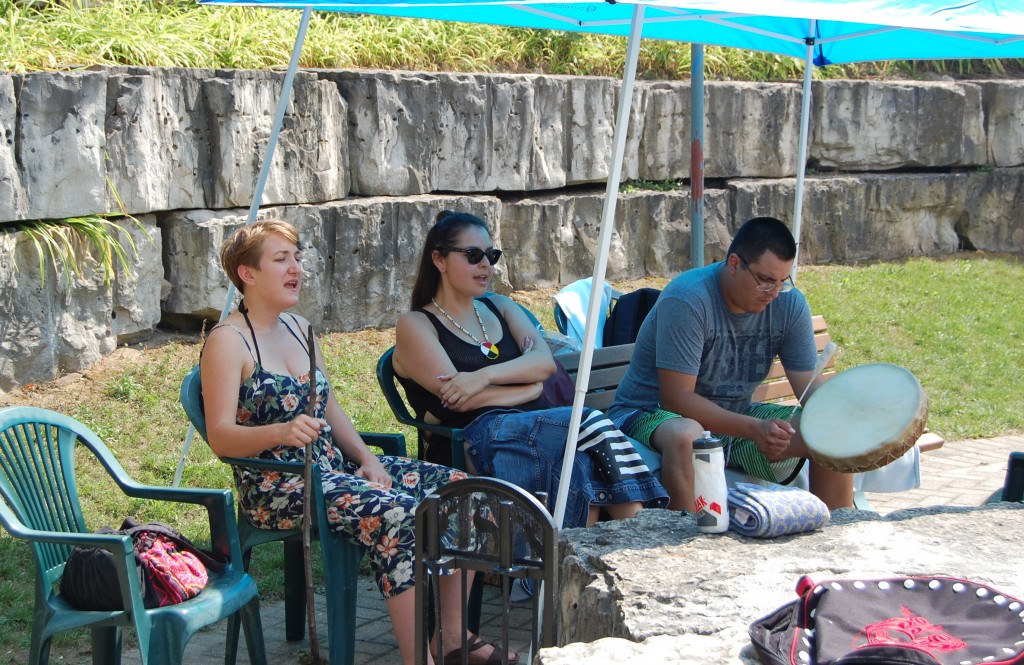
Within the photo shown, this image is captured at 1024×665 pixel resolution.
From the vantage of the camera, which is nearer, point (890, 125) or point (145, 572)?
point (145, 572)

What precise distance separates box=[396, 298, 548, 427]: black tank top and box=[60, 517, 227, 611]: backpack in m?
1.15

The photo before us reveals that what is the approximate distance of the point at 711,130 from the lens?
8.93 m

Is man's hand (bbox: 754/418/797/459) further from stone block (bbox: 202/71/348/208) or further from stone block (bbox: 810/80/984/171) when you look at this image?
stone block (bbox: 810/80/984/171)

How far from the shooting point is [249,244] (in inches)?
143

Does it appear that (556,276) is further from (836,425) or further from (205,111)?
(836,425)

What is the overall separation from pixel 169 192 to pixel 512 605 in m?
3.29

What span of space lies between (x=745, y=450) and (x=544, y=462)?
0.83 m

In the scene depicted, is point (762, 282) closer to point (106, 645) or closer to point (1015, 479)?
Result: point (1015, 479)

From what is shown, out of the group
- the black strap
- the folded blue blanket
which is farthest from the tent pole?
the folded blue blanket

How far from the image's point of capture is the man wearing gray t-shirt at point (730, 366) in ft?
12.7

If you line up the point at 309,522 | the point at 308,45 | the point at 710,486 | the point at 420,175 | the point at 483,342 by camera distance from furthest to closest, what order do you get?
1. the point at 420,175
2. the point at 308,45
3. the point at 483,342
4. the point at 309,522
5. the point at 710,486

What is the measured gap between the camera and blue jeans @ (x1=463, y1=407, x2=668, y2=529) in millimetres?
3713

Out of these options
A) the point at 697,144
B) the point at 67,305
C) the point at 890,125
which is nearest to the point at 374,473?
the point at 67,305

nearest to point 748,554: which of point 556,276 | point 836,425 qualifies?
point 836,425
